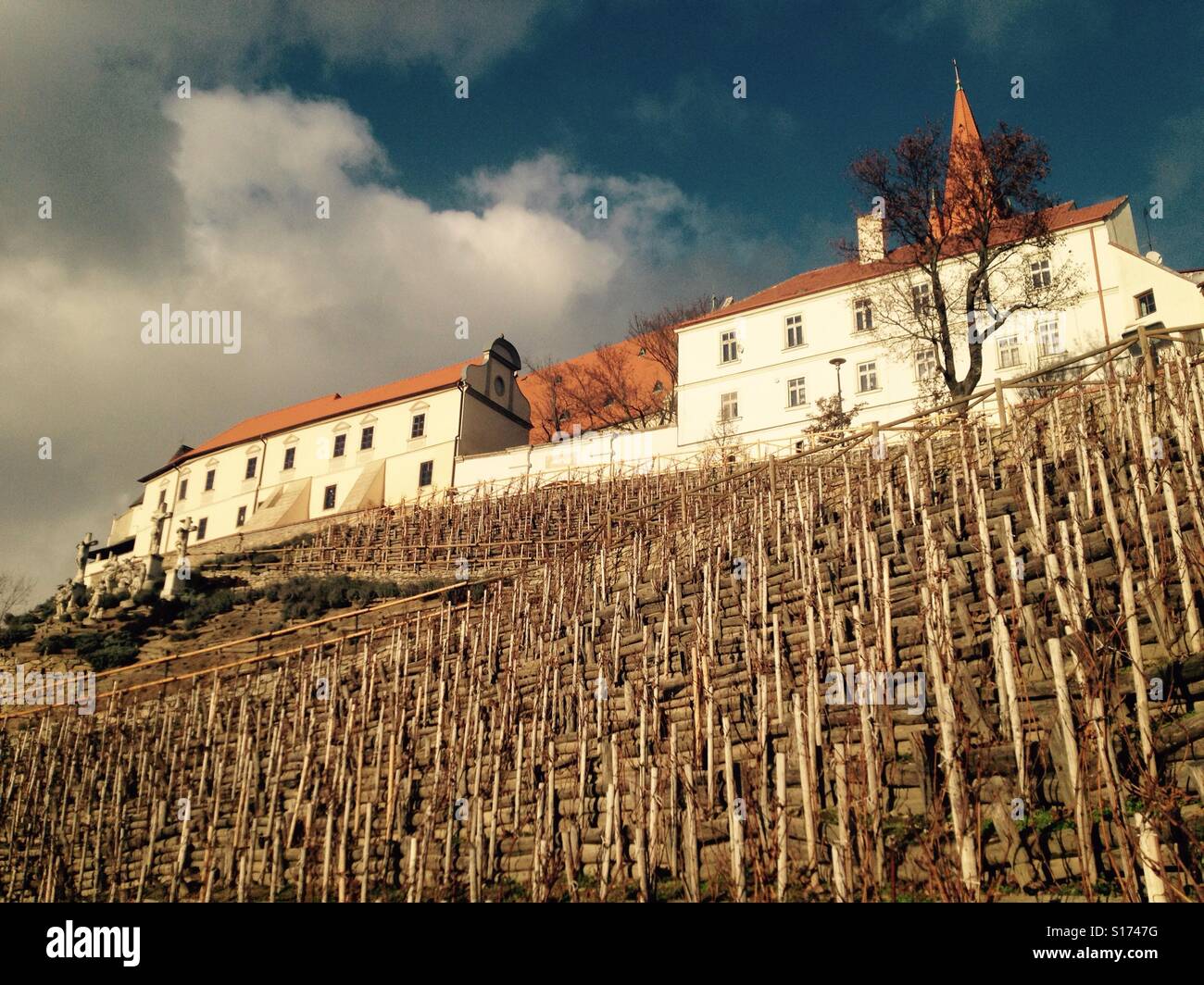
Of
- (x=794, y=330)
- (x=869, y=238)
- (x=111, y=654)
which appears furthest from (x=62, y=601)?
(x=869, y=238)

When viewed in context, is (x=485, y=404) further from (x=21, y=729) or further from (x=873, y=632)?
(x=873, y=632)

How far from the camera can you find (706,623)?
9.49 metres

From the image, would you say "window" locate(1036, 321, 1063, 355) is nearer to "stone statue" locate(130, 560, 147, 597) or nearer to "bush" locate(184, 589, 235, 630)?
"bush" locate(184, 589, 235, 630)

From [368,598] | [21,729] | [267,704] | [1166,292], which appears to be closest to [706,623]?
[267,704]

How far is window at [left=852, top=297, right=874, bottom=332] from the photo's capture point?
106 ft

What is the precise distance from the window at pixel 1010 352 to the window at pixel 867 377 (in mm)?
4315

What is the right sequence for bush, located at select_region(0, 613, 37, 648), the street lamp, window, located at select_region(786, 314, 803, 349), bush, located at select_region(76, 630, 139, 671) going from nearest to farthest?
bush, located at select_region(76, 630, 139, 671)
bush, located at select_region(0, 613, 37, 648)
the street lamp
window, located at select_region(786, 314, 803, 349)

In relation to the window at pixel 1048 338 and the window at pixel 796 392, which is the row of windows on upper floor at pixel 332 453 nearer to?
the window at pixel 796 392

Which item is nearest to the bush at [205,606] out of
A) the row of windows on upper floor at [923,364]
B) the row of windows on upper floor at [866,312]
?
the row of windows on upper floor at [923,364]

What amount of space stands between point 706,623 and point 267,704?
8172mm

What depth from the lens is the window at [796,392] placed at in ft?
109

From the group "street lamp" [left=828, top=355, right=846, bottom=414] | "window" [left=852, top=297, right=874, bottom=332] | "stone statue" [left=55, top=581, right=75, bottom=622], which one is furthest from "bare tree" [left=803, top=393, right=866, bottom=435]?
"stone statue" [left=55, top=581, right=75, bottom=622]

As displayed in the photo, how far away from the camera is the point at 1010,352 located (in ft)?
96.1

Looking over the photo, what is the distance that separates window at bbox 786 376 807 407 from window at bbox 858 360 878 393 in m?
2.18
